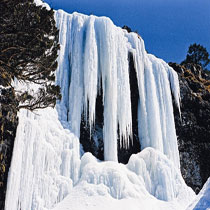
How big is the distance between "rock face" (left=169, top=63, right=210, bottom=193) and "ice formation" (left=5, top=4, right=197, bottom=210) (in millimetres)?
1602

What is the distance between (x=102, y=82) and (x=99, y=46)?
1999mm

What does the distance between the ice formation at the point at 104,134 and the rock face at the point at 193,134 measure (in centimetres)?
160

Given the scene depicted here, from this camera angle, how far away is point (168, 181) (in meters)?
12.7

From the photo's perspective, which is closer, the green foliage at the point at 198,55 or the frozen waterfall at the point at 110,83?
the frozen waterfall at the point at 110,83

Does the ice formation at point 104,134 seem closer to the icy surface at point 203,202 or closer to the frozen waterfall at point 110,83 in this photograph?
the frozen waterfall at point 110,83

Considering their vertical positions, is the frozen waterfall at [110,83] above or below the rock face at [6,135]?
→ above

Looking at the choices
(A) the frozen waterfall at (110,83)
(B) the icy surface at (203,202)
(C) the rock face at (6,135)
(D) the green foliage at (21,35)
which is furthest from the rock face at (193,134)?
(B) the icy surface at (203,202)

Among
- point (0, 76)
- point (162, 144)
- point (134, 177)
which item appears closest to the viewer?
point (0, 76)

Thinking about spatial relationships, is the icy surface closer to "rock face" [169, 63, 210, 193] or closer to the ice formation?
the ice formation

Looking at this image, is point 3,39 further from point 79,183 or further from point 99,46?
point 99,46

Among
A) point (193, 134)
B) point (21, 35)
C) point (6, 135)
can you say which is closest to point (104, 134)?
point (6, 135)

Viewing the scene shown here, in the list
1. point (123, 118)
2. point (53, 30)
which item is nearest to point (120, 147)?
point (123, 118)

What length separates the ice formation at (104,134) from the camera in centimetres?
1058

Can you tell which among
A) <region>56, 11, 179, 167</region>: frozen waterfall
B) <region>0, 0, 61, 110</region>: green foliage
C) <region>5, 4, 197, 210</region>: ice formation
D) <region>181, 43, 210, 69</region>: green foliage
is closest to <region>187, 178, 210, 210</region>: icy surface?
<region>0, 0, 61, 110</region>: green foliage
